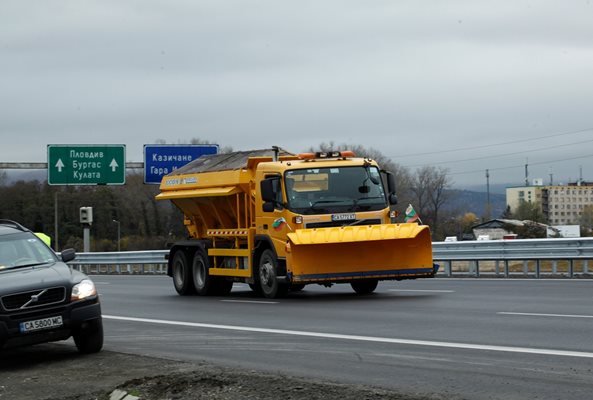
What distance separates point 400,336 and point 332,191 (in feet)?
24.9

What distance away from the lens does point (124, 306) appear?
787 inches

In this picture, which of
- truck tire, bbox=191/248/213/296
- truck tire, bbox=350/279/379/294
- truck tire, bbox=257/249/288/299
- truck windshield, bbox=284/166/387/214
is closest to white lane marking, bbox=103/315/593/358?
truck tire, bbox=257/249/288/299

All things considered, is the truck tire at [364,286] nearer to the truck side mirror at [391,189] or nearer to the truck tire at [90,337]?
the truck side mirror at [391,189]

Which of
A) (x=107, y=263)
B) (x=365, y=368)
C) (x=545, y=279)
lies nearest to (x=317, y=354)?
(x=365, y=368)

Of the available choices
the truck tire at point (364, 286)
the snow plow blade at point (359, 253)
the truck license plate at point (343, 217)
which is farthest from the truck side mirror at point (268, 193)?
the truck tire at point (364, 286)

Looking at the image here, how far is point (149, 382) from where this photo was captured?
9133 millimetres

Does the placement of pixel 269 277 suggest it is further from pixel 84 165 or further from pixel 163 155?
pixel 84 165

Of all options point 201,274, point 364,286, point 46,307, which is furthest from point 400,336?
point 201,274

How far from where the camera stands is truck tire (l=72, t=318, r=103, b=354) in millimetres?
11444

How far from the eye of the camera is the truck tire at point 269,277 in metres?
19.3

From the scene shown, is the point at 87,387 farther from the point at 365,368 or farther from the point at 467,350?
the point at 467,350

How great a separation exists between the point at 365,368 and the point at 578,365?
1.97 metres

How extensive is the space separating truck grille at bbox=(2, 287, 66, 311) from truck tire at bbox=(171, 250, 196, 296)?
1199cm

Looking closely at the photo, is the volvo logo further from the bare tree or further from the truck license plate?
the bare tree
